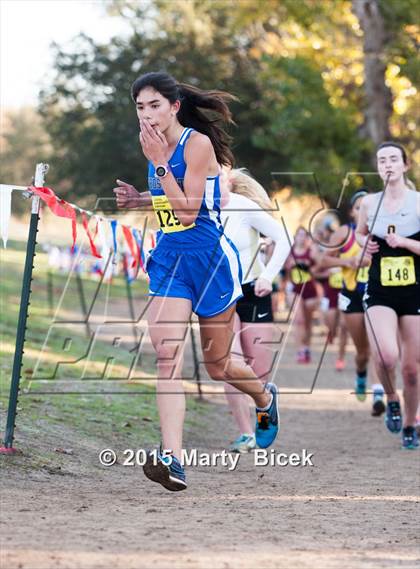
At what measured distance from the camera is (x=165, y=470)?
620cm

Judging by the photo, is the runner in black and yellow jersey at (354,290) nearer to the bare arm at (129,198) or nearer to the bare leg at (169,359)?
the bare arm at (129,198)

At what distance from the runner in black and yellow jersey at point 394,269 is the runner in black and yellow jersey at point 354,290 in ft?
6.66

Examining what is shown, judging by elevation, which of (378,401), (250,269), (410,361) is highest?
(250,269)

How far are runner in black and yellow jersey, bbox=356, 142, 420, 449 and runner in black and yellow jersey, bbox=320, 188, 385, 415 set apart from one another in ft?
6.66

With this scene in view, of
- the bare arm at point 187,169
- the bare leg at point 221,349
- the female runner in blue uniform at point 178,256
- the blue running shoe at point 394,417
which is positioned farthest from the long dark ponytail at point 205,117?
the blue running shoe at point 394,417

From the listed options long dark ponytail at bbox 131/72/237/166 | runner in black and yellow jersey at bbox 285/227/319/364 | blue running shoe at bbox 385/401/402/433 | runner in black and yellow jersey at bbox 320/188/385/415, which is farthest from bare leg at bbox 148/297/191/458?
runner in black and yellow jersey at bbox 285/227/319/364

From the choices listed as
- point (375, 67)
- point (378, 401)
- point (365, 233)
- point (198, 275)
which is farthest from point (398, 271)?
point (375, 67)

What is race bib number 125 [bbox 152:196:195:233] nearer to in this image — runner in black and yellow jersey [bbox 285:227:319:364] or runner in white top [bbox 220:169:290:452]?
runner in white top [bbox 220:169:290:452]

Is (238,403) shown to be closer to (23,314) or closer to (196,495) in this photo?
(196,495)

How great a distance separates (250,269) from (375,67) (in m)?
20.2

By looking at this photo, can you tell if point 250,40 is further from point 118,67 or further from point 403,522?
point 403,522

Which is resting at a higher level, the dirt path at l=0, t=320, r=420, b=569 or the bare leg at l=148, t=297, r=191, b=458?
the bare leg at l=148, t=297, r=191, b=458

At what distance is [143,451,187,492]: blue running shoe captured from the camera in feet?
20.3

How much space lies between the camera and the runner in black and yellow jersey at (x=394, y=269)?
906cm
